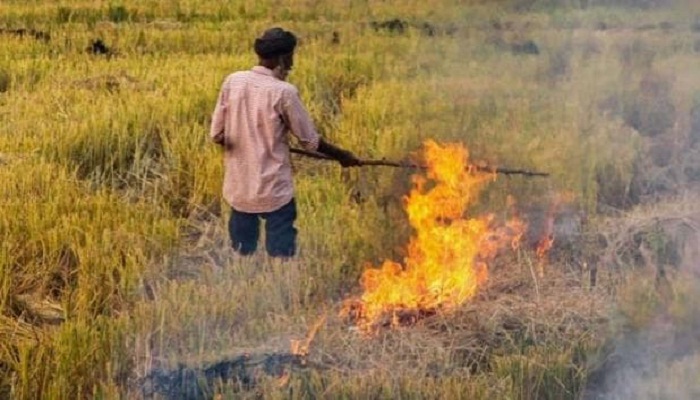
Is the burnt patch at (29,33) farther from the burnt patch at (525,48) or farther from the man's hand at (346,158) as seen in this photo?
the man's hand at (346,158)

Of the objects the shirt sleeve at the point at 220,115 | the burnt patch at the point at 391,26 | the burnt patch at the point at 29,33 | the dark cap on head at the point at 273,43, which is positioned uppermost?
the dark cap on head at the point at 273,43

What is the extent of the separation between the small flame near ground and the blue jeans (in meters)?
0.39

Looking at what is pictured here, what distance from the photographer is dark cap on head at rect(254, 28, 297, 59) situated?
171 inches

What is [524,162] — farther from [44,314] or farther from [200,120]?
[44,314]

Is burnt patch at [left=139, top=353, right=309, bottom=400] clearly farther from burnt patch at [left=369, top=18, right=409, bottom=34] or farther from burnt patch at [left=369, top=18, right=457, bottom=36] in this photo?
burnt patch at [left=369, top=18, right=409, bottom=34]

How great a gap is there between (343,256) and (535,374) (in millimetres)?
1325

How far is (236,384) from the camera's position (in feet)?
12.1

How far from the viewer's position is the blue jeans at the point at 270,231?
461cm

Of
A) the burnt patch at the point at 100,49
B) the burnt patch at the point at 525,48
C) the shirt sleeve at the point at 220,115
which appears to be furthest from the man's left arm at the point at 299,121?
the burnt patch at the point at 525,48

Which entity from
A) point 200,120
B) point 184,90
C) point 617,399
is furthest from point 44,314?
point 184,90

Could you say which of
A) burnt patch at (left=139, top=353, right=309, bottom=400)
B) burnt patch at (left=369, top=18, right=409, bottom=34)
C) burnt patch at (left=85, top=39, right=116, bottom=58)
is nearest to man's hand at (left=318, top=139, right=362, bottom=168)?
burnt patch at (left=139, top=353, right=309, bottom=400)

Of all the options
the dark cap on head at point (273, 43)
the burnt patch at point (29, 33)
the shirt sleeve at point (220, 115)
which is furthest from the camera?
the burnt patch at point (29, 33)

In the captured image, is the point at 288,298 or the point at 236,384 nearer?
the point at 236,384

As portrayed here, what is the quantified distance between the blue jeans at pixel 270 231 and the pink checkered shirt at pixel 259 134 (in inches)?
2.5
